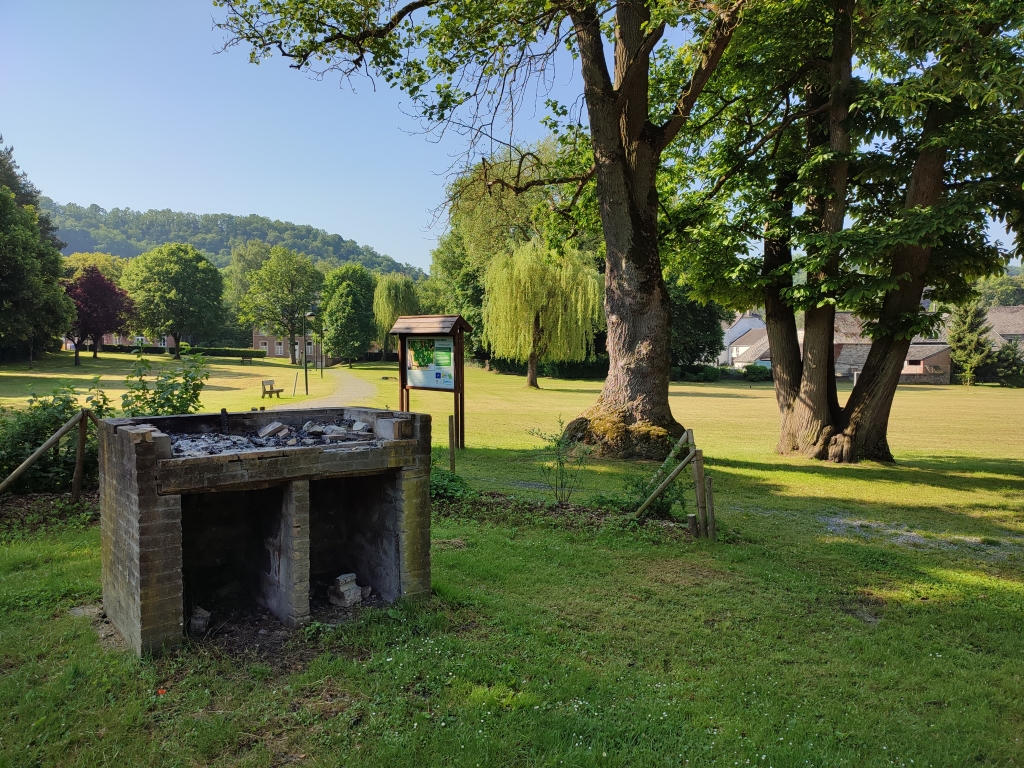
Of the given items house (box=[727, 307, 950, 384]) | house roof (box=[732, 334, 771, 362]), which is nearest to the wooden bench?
house (box=[727, 307, 950, 384])

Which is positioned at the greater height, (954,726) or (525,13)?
(525,13)

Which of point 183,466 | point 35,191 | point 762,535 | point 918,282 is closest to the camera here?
point 183,466

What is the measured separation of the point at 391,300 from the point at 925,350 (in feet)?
164

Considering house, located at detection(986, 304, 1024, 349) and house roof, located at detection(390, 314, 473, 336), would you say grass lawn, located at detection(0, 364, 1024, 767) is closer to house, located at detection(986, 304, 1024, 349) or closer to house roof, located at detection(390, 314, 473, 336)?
house roof, located at detection(390, 314, 473, 336)

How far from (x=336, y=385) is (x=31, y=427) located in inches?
1143

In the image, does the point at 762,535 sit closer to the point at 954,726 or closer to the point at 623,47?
the point at 954,726

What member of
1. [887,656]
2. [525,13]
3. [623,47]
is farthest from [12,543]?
[623,47]

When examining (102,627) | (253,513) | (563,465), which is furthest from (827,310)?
(102,627)

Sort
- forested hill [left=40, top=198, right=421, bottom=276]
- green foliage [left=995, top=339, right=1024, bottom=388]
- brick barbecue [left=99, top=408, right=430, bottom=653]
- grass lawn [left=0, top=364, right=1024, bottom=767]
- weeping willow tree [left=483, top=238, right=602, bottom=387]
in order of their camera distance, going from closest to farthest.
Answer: grass lawn [left=0, top=364, right=1024, bottom=767]
brick barbecue [left=99, top=408, right=430, bottom=653]
weeping willow tree [left=483, top=238, right=602, bottom=387]
green foliage [left=995, top=339, right=1024, bottom=388]
forested hill [left=40, top=198, right=421, bottom=276]

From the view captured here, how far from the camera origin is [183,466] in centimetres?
413

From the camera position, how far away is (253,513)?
5.33 metres

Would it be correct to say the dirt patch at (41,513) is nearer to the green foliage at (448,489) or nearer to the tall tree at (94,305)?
the green foliage at (448,489)

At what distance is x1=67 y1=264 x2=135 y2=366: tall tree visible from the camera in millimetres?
47750

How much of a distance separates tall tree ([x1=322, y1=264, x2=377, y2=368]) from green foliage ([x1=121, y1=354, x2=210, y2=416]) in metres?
52.4
